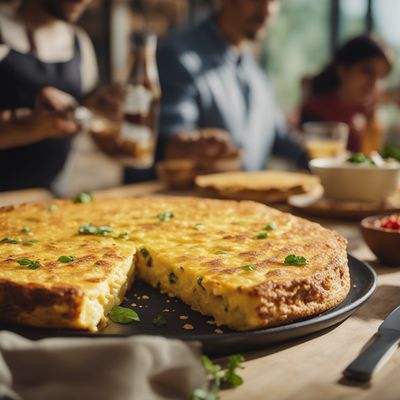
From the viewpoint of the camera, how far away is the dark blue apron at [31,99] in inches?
146

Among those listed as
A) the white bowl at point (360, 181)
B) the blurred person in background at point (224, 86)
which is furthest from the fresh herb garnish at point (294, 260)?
the blurred person in background at point (224, 86)

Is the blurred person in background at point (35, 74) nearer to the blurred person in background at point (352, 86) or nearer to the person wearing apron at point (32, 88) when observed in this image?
the person wearing apron at point (32, 88)

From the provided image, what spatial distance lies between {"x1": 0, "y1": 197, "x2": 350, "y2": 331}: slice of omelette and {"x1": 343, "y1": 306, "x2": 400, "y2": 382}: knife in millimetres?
178

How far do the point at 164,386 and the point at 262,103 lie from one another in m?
4.47

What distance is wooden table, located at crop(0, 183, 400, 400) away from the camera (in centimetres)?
108

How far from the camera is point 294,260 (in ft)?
4.92

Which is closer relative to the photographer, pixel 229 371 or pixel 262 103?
pixel 229 371

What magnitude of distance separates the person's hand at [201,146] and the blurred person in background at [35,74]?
51 cm

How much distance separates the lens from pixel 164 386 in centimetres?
102

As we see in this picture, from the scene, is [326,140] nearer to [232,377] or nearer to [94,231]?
[94,231]

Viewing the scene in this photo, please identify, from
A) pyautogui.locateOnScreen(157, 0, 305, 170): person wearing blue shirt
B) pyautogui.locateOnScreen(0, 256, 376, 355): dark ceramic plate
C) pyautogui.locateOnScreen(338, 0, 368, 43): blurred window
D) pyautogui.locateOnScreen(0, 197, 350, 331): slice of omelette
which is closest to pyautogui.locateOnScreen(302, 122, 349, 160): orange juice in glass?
pyautogui.locateOnScreen(157, 0, 305, 170): person wearing blue shirt

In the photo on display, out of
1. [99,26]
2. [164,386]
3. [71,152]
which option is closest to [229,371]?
[164,386]

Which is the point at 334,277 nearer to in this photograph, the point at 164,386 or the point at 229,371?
the point at 229,371

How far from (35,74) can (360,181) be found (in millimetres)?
2213
